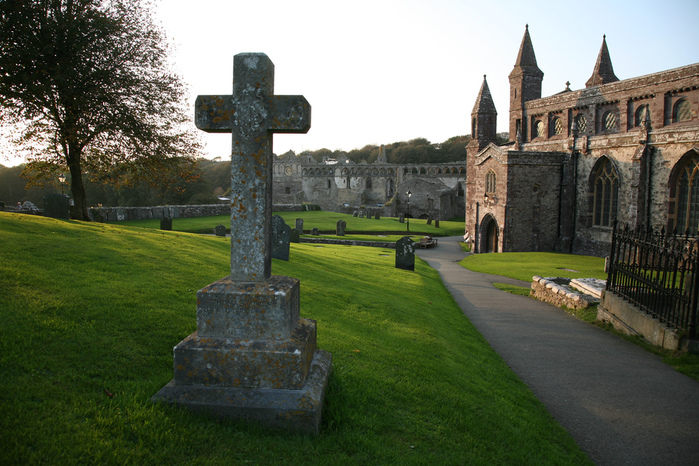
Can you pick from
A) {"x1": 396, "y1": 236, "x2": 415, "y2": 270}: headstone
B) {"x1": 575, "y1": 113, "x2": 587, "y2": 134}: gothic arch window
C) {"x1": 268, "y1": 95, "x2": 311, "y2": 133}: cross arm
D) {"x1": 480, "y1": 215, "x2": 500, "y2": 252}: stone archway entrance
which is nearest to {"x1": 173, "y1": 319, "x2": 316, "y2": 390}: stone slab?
{"x1": 268, "y1": 95, "x2": 311, "y2": 133}: cross arm

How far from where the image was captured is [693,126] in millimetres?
21797

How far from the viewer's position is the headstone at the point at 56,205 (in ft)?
53.8

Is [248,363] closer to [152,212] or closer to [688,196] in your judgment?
[688,196]

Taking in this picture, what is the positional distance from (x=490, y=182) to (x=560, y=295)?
18.5 metres

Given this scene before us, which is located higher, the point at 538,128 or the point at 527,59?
the point at 527,59

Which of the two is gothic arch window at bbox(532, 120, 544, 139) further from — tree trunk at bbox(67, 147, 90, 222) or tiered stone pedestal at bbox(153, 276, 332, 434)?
tiered stone pedestal at bbox(153, 276, 332, 434)

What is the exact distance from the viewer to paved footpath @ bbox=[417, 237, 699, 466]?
4438mm

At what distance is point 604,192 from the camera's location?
1046 inches

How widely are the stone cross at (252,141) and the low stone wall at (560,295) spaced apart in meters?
10.2

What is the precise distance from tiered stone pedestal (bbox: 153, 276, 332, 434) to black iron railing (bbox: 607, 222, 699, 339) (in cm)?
645

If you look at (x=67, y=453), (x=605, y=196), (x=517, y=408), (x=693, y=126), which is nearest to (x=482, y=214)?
(x=605, y=196)

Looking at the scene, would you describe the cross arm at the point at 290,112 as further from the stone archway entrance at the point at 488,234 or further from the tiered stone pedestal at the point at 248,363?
the stone archway entrance at the point at 488,234

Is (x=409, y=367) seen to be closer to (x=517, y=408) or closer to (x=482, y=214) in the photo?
(x=517, y=408)

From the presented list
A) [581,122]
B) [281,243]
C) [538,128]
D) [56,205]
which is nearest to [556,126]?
[538,128]
